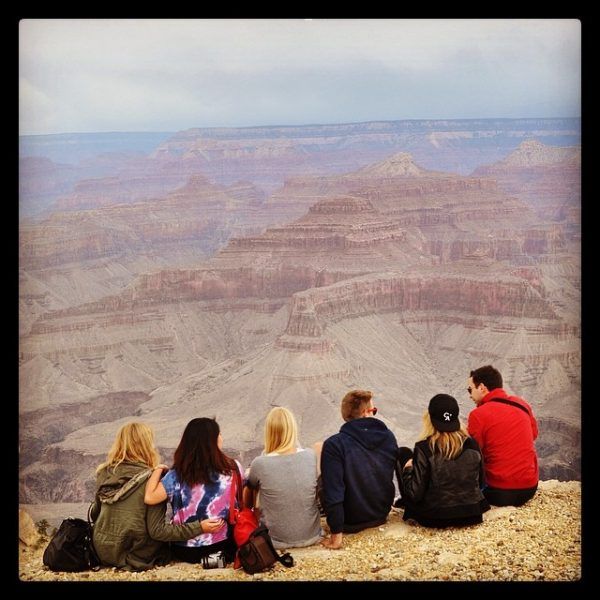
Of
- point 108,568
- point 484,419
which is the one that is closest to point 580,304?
point 484,419

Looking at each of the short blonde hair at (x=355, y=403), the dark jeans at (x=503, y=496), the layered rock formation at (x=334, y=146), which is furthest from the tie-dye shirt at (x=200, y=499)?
the layered rock formation at (x=334, y=146)

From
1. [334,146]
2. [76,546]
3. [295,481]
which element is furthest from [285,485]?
[334,146]

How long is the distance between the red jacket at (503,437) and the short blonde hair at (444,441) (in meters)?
0.59

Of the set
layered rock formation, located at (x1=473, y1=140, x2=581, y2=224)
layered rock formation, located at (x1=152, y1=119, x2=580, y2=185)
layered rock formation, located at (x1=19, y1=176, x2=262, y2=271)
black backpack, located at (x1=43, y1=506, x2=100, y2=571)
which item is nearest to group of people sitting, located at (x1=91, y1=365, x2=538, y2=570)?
black backpack, located at (x1=43, y1=506, x2=100, y2=571)

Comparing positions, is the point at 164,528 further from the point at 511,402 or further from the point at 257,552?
the point at 511,402

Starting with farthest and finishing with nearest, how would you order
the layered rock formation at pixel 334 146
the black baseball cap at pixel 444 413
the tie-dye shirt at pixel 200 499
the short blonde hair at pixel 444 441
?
the layered rock formation at pixel 334 146 → the short blonde hair at pixel 444 441 → the black baseball cap at pixel 444 413 → the tie-dye shirt at pixel 200 499

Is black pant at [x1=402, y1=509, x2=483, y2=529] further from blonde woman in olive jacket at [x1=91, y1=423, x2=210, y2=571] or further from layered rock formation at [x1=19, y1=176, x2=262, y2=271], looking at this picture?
layered rock formation at [x1=19, y1=176, x2=262, y2=271]

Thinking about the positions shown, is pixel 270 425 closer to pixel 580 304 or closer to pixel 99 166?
pixel 580 304

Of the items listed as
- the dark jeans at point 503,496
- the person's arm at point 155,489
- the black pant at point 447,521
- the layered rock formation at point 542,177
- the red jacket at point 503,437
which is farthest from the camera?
the layered rock formation at point 542,177

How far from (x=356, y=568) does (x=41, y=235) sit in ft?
36.5

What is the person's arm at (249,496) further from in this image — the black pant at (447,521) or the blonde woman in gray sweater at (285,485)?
the black pant at (447,521)

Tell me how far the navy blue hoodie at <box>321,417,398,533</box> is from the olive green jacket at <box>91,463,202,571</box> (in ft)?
3.38

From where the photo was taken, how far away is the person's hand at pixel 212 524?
7223mm

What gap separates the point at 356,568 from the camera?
24.5 ft
